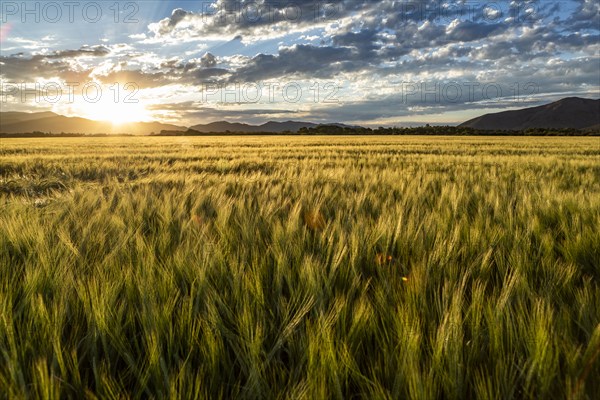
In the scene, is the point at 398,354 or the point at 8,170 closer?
the point at 398,354

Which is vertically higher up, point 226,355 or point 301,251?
point 301,251

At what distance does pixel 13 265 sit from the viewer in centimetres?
181

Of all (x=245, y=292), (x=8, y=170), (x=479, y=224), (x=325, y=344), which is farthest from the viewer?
(x=8, y=170)

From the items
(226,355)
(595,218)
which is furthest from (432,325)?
(595,218)

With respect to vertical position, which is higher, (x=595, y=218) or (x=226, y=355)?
(x=595, y=218)

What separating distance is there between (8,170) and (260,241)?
10.6m

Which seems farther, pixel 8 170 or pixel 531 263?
pixel 8 170

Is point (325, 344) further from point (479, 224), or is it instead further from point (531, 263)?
point (479, 224)

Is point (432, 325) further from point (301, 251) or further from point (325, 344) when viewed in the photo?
point (301, 251)

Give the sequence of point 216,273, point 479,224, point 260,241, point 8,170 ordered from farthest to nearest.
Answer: point 8,170 → point 479,224 → point 260,241 → point 216,273

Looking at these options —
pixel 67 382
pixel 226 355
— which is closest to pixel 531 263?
pixel 226 355

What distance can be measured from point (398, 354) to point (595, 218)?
2235 mm

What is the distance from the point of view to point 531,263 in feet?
5.63

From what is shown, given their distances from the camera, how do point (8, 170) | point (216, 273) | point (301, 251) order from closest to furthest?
point (216, 273)
point (301, 251)
point (8, 170)
